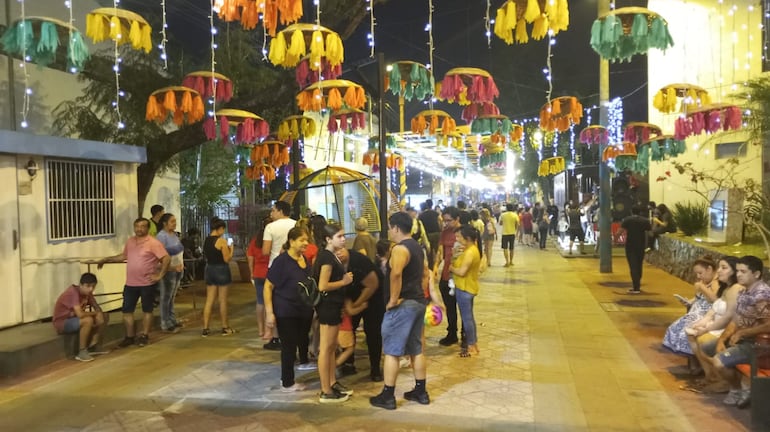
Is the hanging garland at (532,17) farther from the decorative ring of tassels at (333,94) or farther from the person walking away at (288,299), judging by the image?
the person walking away at (288,299)

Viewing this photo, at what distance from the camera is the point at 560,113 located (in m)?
10.8

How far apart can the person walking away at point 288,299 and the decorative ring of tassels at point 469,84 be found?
3.45 meters

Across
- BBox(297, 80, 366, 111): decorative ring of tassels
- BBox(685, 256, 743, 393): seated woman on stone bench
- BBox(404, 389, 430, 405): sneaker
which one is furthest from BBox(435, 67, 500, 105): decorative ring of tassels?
BBox(404, 389, 430, 405): sneaker

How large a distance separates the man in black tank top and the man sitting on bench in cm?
384

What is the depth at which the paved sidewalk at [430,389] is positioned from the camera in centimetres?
503

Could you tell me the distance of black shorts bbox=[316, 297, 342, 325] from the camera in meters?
5.38

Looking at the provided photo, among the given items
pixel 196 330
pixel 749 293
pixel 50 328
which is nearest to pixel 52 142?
pixel 50 328

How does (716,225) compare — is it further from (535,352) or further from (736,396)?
(736,396)

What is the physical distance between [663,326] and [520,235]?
1620cm

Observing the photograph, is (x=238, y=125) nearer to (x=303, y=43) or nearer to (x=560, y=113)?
(x=303, y=43)

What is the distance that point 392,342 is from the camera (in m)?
5.26

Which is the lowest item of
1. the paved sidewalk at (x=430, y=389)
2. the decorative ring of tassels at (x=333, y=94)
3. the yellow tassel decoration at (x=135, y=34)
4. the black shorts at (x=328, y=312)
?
the paved sidewalk at (x=430, y=389)

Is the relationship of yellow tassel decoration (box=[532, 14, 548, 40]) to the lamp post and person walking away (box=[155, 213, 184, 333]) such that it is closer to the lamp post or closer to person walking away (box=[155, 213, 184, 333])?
person walking away (box=[155, 213, 184, 333])

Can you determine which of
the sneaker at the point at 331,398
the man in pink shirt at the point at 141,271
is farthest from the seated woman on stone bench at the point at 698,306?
the man in pink shirt at the point at 141,271
